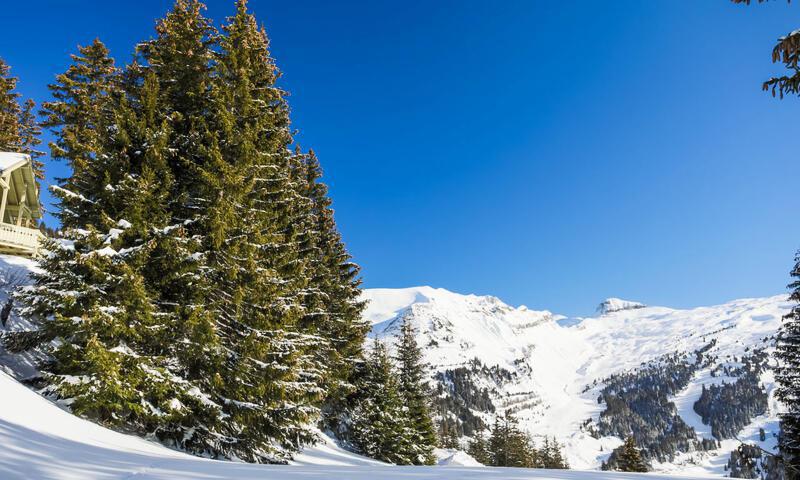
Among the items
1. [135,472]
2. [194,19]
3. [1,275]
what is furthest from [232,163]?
[135,472]

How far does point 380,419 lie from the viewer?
1164 inches

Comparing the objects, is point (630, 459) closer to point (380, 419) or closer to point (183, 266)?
point (380, 419)

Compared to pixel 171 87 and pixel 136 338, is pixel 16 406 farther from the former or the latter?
pixel 171 87

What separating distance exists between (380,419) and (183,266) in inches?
814

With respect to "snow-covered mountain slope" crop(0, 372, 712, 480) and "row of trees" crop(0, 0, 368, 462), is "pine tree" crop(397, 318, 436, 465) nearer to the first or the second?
"row of trees" crop(0, 0, 368, 462)

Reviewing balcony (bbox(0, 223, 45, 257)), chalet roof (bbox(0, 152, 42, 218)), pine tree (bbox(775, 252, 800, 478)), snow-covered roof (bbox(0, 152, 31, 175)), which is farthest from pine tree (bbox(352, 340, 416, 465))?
chalet roof (bbox(0, 152, 42, 218))

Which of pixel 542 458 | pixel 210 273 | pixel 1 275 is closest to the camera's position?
pixel 210 273

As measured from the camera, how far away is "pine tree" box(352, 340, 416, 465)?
2955 centimetres

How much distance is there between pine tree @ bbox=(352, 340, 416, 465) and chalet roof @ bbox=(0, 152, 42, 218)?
23.6m

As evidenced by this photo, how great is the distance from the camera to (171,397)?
39.1 ft

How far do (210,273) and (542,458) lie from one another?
6634 cm

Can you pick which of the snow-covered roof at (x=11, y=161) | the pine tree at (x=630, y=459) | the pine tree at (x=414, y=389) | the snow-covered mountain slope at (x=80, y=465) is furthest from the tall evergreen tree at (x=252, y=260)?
the pine tree at (x=630, y=459)

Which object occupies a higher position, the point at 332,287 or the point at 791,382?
the point at 332,287

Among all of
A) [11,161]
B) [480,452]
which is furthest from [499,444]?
[11,161]
